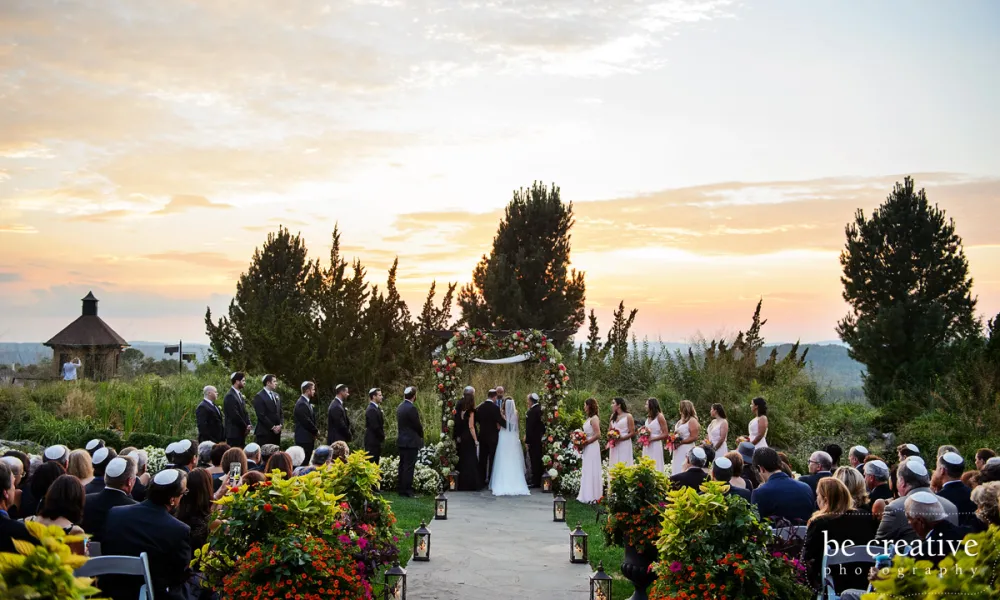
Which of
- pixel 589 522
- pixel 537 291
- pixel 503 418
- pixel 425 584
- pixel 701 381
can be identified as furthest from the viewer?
pixel 537 291

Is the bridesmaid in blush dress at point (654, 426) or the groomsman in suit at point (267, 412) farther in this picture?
the groomsman in suit at point (267, 412)

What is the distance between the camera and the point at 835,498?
606 centimetres

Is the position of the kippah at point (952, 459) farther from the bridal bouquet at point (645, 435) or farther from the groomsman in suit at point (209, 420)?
the groomsman in suit at point (209, 420)

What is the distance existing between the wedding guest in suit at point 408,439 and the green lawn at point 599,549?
282 centimetres

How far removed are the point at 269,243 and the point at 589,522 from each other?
22.4m

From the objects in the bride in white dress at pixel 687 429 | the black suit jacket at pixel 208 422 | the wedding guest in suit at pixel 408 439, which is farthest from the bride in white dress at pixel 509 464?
the black suit jacket at pixel 208 422

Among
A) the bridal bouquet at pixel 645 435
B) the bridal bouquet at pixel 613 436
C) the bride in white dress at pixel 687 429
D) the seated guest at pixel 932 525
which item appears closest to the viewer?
the seated guest at pixel 932 525

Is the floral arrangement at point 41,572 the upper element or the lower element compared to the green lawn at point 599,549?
upper

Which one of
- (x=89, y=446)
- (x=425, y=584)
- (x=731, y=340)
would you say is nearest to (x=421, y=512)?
(x=425, y=584)

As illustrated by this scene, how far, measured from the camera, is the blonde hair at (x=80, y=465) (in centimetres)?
710

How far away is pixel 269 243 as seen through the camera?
3145 cm

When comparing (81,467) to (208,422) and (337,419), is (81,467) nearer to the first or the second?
(208,422)

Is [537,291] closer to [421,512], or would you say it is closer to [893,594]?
[421,512]

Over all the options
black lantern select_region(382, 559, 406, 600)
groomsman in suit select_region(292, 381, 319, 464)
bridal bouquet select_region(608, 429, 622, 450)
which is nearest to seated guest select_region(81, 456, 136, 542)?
black lantern select_region(382, 559, 406, 600)
